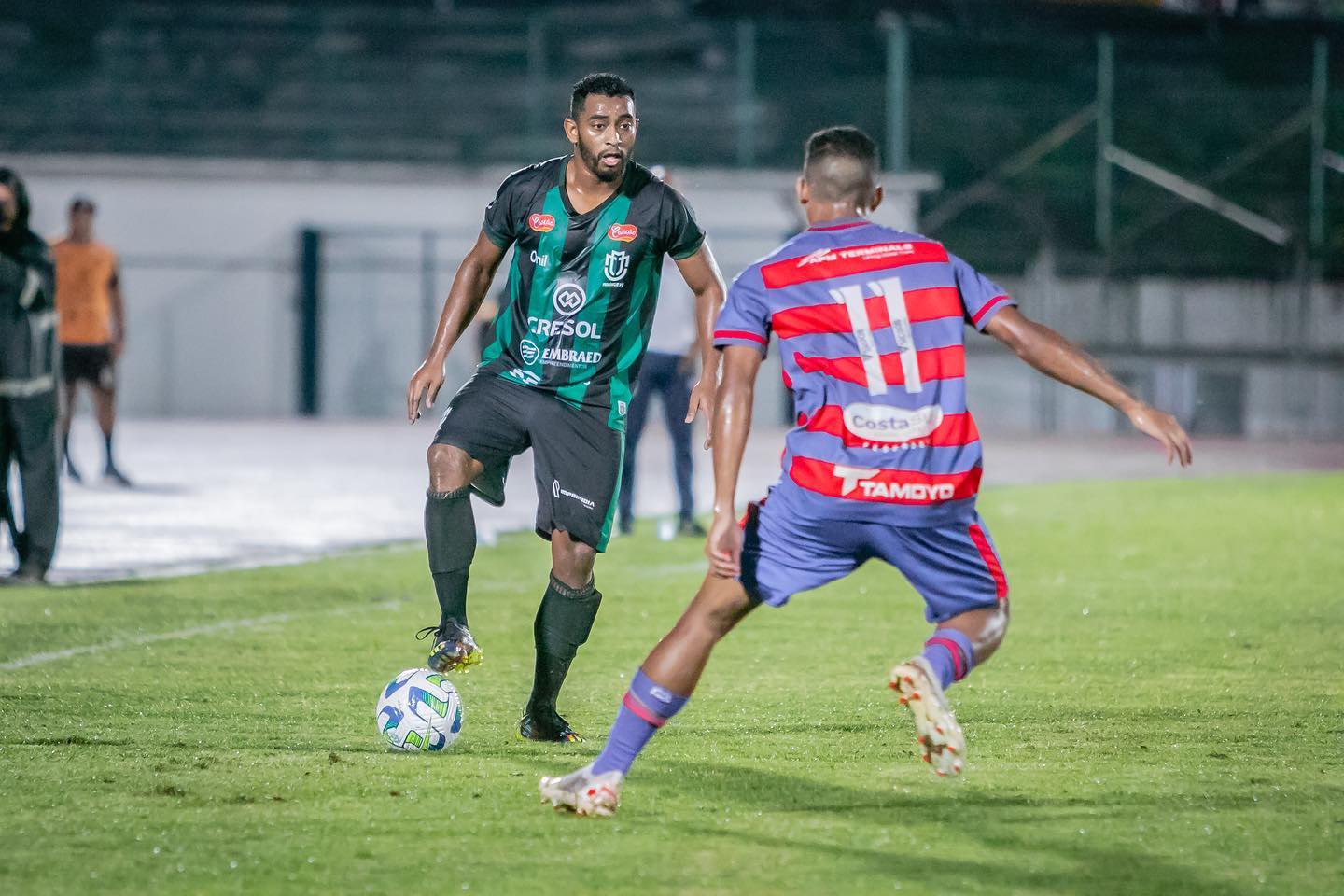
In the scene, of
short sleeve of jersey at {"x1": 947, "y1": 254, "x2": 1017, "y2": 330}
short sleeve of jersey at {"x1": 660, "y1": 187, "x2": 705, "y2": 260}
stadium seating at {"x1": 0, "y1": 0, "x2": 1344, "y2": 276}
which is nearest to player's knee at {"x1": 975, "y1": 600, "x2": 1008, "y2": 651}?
short sleeve of jersey at {"x1": 947, "y1": 254, "x2": 1017, "y2": 330}

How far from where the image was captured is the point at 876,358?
4.67m

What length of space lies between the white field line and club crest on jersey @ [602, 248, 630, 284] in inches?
116

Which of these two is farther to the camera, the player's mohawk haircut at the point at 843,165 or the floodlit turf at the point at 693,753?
the player's mohawk haircut at the point at 843,165

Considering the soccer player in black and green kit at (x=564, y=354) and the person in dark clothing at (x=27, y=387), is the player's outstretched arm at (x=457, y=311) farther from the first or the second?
the person in dark clothing at (x=27, y=387)

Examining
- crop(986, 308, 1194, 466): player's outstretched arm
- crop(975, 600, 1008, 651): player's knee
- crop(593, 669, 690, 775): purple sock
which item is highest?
crop(986, 308, 1194, 466): player's outstretched arm

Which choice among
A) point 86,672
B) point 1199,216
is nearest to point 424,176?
Answer: point 1199,216

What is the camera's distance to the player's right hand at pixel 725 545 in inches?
179

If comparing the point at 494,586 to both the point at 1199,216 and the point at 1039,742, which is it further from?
the point at 1199,216

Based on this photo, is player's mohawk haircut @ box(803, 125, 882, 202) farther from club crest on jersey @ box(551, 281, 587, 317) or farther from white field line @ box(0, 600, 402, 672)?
white field line @ box(0, 600, 402, 672)

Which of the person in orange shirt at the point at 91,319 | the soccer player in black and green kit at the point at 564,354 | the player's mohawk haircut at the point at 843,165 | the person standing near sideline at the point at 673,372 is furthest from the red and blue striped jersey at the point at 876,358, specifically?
the person in orange shirt at the point at 91,319

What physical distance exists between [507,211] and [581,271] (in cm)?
32

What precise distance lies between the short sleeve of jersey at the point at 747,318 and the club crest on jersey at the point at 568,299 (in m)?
1.35

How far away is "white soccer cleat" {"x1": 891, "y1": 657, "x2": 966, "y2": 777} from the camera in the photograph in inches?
176

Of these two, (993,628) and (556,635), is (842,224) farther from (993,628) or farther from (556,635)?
(556,635)
